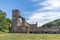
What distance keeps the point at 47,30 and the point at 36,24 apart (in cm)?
1428

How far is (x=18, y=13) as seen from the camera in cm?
9338

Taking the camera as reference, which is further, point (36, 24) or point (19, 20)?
point (36, 24)

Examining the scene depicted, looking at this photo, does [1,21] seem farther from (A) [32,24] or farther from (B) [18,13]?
(A) [32,24]

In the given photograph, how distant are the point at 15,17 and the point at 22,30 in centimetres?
777

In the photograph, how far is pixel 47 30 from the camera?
306ft

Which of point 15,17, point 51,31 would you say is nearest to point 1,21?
point 15,17

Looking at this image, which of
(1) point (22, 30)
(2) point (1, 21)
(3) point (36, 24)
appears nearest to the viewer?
(2) point (1, 21)

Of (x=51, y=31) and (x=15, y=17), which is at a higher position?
(x=15, y=17)

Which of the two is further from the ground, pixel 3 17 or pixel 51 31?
pixel 3 17

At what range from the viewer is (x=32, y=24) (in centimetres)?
10831

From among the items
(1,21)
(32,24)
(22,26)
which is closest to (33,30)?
(22,26)

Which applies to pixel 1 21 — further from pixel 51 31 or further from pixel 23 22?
pixel 51 31

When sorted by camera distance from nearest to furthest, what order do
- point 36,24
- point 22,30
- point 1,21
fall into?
1. point 1,21
2. point 22,30
3. point 36,24

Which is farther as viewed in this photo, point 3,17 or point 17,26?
point 17,26
